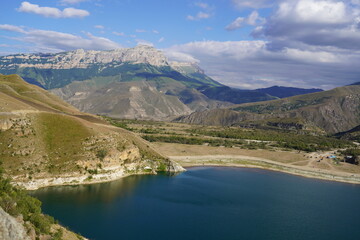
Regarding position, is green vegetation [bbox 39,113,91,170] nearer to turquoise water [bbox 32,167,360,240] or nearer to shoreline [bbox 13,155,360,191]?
turquoise water [bbox 32,167,360,240]

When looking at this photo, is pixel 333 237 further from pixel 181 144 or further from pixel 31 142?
pixel 181 144

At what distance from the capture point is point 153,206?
74688 millimetres

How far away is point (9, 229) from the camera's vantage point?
31.0 m

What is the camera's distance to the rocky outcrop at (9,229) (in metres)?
30.1

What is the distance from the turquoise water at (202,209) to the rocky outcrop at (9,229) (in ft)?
81.2

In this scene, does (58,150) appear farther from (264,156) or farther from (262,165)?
(264,156)

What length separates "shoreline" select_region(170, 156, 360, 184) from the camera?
12581cm

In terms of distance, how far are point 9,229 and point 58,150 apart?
58831 millimetres

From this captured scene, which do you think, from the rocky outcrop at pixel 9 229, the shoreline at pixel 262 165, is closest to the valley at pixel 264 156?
the shoreline at pixel 262 165

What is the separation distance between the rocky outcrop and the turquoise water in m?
24.8

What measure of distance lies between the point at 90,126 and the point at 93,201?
3520 centimetres

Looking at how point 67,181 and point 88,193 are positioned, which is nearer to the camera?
point 88,193

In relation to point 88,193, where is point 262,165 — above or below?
above

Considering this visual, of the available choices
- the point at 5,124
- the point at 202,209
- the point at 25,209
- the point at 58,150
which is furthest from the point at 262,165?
the point at 25,209
